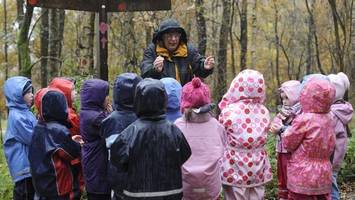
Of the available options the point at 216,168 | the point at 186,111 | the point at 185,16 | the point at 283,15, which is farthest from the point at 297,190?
the point at 283,15

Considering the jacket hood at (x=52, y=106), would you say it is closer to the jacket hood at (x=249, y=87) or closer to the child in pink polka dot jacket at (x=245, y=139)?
the child in pink polka dot jacket at (x=245, y=139)

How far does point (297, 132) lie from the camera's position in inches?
195

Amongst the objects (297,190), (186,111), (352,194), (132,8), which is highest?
(132,8)

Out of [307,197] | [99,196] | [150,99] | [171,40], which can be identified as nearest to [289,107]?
[307,197]

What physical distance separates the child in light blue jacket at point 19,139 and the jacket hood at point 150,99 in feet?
6.04

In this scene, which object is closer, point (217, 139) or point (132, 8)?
point (217, 139)

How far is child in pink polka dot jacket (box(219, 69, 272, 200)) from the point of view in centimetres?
506

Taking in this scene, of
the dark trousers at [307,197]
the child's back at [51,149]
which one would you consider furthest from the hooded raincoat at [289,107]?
the child's back at [51,149]

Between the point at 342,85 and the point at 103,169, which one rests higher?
the point at 342,85

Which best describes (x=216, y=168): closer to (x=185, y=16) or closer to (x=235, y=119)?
(x=235, y=119)

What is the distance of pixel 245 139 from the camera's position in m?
5.04

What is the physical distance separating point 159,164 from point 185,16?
20.0 metres

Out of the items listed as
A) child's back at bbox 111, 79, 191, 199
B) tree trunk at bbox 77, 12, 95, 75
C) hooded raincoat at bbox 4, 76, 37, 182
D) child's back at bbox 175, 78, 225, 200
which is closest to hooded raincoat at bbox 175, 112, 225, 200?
child's back at bbox 175, 78, 225, 200

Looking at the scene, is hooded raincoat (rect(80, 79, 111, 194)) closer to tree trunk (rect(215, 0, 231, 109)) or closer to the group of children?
the group of children
